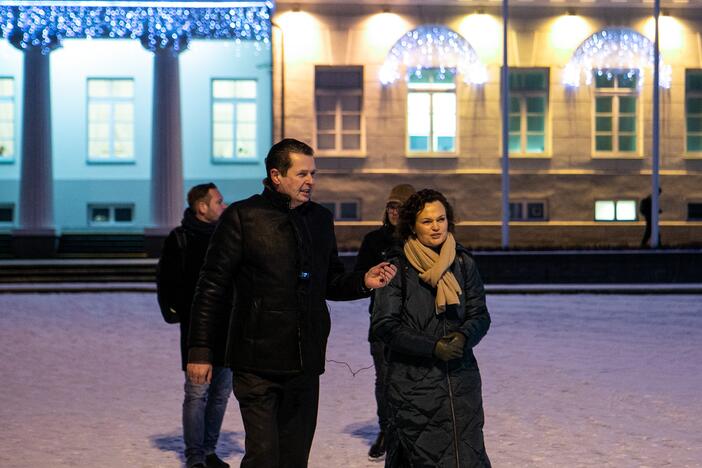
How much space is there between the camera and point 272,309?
6066mm

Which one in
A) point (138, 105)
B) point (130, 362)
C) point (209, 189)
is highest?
point (138, 105)

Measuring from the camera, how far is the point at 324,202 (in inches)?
1368

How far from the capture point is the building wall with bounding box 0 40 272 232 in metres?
37.9

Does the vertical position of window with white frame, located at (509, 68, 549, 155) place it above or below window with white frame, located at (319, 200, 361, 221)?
above

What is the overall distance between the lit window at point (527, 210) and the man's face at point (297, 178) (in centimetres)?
2930

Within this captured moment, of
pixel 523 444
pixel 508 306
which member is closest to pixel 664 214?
pixel 508 306

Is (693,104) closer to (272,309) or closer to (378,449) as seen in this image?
(378,449)

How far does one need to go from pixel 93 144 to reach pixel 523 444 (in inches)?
1205

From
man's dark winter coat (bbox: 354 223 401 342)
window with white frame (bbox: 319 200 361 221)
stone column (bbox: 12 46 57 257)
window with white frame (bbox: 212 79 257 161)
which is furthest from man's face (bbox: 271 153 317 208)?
window with white frame (bbox: 212 79 257 161)

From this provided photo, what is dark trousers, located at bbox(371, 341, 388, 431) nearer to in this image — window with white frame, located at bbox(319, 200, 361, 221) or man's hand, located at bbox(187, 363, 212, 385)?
man's hand, located at bbox(187, 363, 212, 385)

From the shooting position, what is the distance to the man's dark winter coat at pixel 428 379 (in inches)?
243

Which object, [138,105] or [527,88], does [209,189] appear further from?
[138,105]

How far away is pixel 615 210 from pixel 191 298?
2838 cm

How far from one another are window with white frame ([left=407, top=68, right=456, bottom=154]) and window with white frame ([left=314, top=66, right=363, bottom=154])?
1.33 metres
